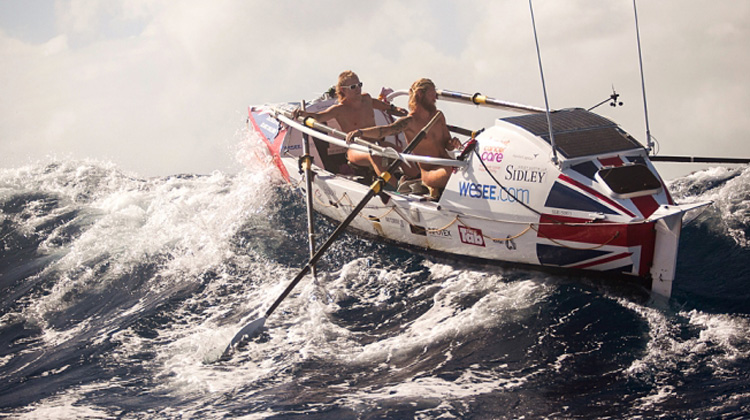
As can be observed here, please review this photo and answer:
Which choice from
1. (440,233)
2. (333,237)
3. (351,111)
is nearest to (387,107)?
(351,111)

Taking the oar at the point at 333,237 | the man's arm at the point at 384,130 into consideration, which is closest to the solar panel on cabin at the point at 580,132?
the oar at the point at 333,237

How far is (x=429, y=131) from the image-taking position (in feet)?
25.0

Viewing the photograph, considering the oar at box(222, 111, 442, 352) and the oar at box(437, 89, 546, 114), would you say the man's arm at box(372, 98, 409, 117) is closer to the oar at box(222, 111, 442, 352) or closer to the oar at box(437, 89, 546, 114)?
the oar at box(437, 89, 546, 114)

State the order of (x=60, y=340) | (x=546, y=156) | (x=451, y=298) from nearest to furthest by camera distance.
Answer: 1. (x=546, y=156)
2. (x=451, y=298)
3. (x=60, y=340)

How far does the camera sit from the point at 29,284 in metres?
9.38

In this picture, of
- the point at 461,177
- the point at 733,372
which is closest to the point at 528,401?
the point at 733,372

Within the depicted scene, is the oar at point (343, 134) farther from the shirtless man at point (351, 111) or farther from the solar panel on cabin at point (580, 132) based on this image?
the solar panel on cabin at point (580, 132)

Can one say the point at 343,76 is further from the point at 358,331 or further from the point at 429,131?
the point at 358,331

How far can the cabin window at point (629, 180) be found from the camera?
19.8ft

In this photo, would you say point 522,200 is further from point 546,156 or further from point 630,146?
point 630,146

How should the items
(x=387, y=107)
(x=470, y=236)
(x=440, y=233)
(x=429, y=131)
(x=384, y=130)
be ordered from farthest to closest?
(x=387, y=107) < (x=384, y=130) < (x=429, y=131) < (x=440, y=233) < (x=470, y=236)

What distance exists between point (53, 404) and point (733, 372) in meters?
5.36

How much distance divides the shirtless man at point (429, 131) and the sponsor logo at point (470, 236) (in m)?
0.58

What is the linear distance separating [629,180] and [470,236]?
5.70 feet
